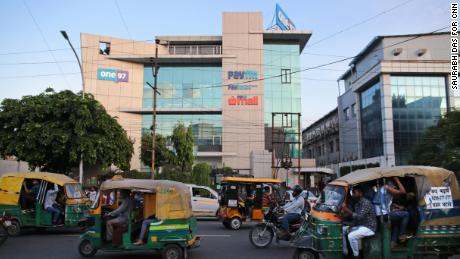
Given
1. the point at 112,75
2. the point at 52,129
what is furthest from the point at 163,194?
the point at 112,75

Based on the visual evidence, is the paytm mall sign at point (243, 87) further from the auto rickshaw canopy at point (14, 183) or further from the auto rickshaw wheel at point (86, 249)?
the auto rickshaw wheel at point (86, 249)

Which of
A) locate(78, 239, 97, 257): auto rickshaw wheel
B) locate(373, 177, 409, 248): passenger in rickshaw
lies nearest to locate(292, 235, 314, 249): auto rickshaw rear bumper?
locate(373, 177, 409, 248): passenger in rickshaw

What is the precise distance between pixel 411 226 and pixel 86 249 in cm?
752

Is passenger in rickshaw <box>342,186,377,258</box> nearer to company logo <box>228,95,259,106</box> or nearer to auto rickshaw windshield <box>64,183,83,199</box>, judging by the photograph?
auto rickshaw windshield <box>64,183,83,199</box>

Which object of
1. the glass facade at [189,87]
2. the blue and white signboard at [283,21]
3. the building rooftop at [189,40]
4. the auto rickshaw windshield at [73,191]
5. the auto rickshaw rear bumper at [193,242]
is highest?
the blue and white signboard at [283,21]

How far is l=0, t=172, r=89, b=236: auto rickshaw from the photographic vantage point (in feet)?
43.1

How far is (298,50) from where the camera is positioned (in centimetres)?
4875

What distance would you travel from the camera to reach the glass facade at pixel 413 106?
42219 millimetres

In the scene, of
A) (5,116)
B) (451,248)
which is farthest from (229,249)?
(5,116)

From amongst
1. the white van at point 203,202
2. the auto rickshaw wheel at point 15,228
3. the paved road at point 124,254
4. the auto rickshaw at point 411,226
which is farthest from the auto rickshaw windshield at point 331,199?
the white van at point 203,202

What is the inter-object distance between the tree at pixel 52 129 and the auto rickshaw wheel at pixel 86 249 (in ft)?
38.7

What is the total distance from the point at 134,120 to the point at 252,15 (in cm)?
1975

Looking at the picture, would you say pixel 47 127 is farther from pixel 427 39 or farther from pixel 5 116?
pixel 427 39

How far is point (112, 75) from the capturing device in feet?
159
